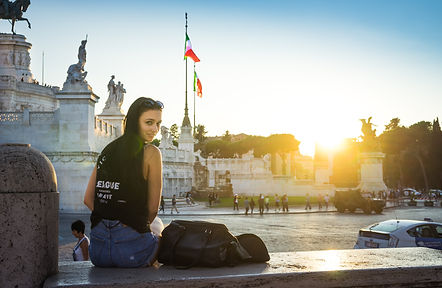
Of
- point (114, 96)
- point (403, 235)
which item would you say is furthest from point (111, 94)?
point (403, 235)

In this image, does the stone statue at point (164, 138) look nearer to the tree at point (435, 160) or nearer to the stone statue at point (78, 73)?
the stone statue at point (78, 73)

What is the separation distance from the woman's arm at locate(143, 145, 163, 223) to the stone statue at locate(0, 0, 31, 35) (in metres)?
43.5

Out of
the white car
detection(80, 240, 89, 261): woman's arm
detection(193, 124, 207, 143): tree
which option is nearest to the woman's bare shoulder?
detection(80, 240, 89, 261): woman's arm

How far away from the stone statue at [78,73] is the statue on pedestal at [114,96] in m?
8.73

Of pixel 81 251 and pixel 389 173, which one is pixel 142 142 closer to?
pixel 81 251

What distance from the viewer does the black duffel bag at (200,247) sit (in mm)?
3479

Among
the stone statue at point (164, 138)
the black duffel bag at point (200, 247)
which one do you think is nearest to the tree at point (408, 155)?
the stone statue at point (164, 138)

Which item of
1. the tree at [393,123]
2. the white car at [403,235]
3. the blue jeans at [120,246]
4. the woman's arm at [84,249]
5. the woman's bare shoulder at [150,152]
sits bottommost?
the white car at [403,235]

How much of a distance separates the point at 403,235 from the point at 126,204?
28.6 ft

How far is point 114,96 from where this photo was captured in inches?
1342

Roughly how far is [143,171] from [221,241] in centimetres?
86

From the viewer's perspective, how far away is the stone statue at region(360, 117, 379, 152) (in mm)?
51319

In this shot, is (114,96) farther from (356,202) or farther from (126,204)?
(126,204)

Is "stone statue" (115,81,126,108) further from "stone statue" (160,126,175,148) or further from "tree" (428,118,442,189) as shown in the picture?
"tree" (428,118,442,189)
